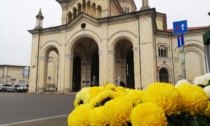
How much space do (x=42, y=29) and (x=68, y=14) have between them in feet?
15.3

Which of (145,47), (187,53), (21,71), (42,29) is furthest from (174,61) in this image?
(21,71)

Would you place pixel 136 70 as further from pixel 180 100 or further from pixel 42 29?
pixel 180 100

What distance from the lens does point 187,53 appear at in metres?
29.4

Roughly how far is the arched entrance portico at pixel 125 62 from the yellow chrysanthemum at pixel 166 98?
26.5 m

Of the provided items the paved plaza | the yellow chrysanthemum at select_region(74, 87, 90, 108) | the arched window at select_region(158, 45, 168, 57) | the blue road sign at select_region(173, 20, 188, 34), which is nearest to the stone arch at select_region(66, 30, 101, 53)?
the arched window at select_region(158, 45, 168, 57)

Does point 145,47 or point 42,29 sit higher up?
point 42,29

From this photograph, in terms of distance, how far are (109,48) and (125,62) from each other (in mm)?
6843

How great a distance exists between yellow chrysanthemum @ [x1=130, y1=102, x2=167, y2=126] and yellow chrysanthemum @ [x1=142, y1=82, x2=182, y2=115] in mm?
49

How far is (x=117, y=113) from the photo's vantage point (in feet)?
3.43

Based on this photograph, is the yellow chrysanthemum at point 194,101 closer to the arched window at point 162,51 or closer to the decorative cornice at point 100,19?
the decorative cornice at point 100,19

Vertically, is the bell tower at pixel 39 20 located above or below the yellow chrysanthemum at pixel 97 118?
above

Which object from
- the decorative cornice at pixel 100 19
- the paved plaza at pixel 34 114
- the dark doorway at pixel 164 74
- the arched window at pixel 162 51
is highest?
the decorative cornice at pixel 100 19

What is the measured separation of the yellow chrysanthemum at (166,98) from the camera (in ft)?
3.30

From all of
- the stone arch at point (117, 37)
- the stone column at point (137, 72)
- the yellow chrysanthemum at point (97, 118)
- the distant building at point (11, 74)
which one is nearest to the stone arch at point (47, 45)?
the stone arch at point (117, 37)
